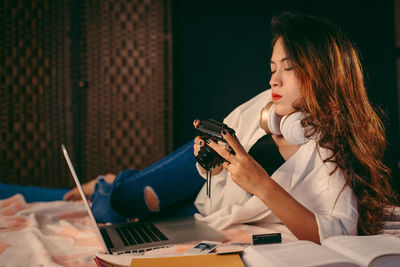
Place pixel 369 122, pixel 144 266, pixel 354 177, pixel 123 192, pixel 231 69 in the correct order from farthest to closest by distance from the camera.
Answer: pixel 231 69 → pixel 123 192 → pixel 369 122 → pixel 354 177 → pixel 144 266

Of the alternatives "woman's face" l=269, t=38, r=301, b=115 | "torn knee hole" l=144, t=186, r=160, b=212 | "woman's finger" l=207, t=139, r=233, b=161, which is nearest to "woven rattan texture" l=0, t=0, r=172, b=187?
"torn knee hole" l=144, t=186, r=160, b=212

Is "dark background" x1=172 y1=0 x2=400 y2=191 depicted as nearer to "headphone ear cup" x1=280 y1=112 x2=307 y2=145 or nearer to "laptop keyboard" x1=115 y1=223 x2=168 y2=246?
"laptop keyboard" x1=115 y1=223 x2=168 y2=246

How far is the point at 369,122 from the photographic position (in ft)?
3.34

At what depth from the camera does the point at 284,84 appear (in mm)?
988

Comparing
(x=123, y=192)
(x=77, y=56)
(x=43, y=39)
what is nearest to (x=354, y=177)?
(x=123, y=192)

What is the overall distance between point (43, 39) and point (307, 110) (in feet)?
7.57

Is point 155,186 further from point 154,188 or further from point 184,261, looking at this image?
point 184,261

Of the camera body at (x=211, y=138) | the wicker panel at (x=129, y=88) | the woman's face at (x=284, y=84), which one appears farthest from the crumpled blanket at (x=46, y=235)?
the wicker panel at (x=129, y=88)

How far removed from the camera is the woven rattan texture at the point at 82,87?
251 cm

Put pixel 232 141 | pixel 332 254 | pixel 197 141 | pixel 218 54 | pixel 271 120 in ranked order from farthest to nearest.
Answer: pixel 218 54 < pixel 271 120 < pixel 197 141 < pixel 232 141 < pixel 332 254

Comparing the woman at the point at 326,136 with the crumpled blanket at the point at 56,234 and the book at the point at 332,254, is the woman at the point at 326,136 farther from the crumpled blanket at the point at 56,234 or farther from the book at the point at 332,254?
the book at the point at 332,254

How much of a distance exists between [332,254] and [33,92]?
2584mm

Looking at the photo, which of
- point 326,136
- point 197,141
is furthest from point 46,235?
point 326,136

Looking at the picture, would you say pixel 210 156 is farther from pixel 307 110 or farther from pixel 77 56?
pixel 77 56
